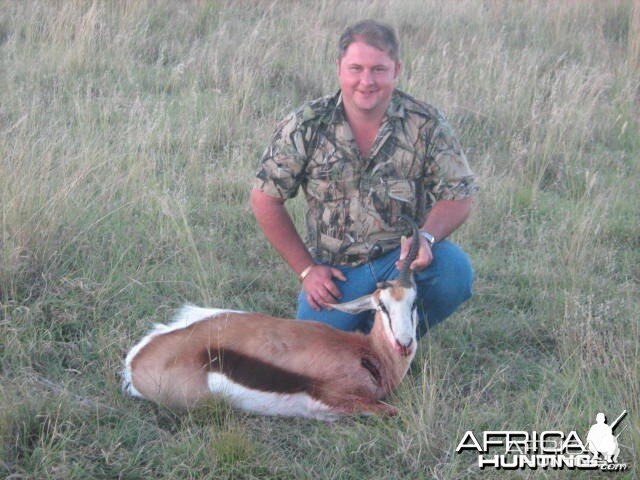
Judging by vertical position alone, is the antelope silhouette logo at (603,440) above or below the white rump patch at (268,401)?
above

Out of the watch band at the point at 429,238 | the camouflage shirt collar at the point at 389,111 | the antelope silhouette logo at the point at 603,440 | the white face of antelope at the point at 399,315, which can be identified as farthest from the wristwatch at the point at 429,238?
the antelope silhouette logo at the point at 603,440

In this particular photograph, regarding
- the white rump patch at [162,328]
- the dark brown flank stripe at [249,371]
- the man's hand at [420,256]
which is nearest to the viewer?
the dark brown flank stripe at [249,371]

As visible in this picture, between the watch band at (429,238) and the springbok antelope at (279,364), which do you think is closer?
the springbok antelope at (279,364)

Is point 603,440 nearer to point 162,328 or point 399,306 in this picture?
point 399,306

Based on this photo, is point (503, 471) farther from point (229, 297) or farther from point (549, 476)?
point (229, 297)

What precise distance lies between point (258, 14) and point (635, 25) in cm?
440

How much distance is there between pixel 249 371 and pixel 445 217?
1.36 m

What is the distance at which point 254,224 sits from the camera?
6008 mm

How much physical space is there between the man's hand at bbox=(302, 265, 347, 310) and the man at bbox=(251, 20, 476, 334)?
2cm

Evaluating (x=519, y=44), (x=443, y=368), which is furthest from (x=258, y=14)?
(x=443, y=368)

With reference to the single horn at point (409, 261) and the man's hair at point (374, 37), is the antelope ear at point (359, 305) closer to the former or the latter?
the single horn at point (409, 261)

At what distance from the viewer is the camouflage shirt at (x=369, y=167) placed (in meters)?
4.59

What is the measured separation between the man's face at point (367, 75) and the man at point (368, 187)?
0.16ft

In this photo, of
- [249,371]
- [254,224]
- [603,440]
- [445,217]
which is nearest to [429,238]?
[445,217]
